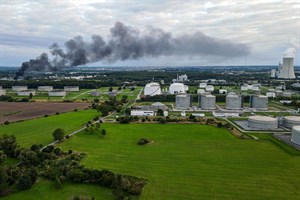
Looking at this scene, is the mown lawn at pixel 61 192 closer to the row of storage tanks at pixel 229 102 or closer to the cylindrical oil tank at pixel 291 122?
the cylindrical oil tank at pixel 291 122

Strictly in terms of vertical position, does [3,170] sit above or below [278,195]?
above

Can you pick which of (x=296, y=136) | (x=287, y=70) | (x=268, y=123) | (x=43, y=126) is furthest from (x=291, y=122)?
(x=287, y=70)

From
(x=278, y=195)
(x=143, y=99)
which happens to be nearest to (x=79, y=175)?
(x=278, y=195)

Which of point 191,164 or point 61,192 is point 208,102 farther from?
point 61,192

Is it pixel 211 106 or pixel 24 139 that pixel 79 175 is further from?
pixel 211 106

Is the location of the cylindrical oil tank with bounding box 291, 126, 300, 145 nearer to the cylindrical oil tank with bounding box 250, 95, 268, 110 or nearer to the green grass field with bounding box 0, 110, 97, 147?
the cylindrical oil tank with bounding box 250, 95, 268, 110

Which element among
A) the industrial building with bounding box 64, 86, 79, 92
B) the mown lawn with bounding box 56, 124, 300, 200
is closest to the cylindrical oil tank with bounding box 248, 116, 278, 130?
the mown lawn with bounding box 56, 124, 300, 200
